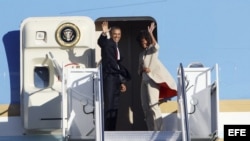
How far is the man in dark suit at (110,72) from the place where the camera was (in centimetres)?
915

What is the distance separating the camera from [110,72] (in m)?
9.27

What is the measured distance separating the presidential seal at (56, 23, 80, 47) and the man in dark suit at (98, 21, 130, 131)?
429 mm

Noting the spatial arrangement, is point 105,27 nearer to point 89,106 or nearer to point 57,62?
point 57,62

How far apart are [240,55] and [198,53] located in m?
0.50

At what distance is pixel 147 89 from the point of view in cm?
903

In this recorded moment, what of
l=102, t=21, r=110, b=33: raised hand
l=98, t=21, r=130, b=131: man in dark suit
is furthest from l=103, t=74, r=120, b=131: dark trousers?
l=102, t=21, r=110, b=33: raised hand

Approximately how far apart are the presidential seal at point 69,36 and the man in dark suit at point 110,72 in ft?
1.41

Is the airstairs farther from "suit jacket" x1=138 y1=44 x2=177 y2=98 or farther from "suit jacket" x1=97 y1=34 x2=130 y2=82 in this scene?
"suit jacket" x1=97 y1=34 x2=130 y2=82

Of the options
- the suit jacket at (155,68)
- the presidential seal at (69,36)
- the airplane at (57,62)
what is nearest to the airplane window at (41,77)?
the airplane at (57,62)

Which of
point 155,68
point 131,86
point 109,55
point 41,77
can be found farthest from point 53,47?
point 131,86

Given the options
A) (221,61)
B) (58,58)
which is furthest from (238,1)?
(58,58)

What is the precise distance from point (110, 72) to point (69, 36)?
2.31 feet

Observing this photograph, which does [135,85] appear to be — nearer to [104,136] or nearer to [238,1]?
[238,1]

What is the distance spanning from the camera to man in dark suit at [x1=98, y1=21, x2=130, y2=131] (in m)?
9.15
